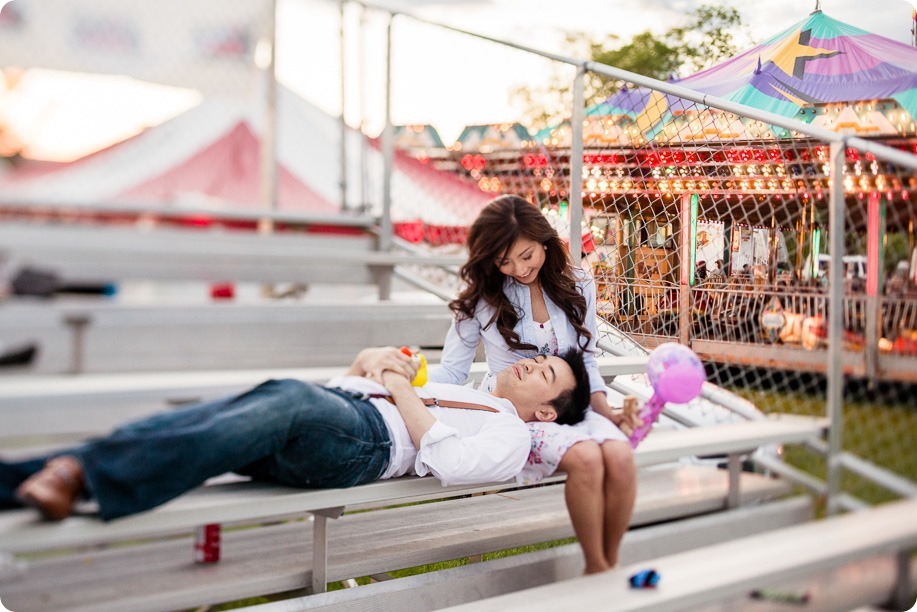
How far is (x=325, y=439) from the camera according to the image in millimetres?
1535

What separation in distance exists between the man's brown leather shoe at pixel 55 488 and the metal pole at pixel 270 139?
953mm

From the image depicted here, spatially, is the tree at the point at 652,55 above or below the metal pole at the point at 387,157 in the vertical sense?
above

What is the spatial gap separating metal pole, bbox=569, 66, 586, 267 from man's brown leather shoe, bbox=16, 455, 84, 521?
1.64m

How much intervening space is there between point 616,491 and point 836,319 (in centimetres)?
83

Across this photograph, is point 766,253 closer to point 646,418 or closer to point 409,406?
point 646,418

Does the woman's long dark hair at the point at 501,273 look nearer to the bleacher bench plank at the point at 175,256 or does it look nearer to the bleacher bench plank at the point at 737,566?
the bleacher bench plank at the point at 175,256

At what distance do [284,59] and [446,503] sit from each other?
4.40 ft

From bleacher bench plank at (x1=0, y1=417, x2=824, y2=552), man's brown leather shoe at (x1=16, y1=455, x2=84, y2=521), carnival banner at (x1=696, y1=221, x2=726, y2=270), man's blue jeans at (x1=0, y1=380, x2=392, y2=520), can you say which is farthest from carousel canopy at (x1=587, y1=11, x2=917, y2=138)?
man's brown leather shoe at (x1=16, y1=455, x2=84, y2=521)

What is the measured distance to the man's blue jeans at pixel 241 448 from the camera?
129 centimetres

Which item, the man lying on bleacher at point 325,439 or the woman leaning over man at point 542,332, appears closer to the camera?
the man lying on bleacher at point 325,439

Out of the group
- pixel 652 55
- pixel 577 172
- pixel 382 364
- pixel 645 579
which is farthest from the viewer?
pixel 652 55

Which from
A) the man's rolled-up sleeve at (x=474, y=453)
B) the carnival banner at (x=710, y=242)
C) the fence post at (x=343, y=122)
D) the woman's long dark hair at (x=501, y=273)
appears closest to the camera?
the man's rolled-up sleeve at (x=474, y=453)

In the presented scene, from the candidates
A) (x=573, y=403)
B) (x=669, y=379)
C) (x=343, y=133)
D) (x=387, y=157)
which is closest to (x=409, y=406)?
(x=573, y=403)

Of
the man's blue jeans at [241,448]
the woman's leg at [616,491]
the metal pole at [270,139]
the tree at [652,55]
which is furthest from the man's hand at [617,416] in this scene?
the tree at [652,55]
